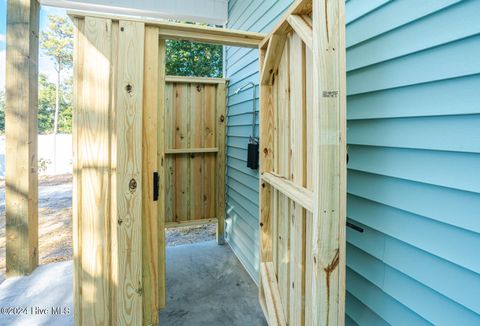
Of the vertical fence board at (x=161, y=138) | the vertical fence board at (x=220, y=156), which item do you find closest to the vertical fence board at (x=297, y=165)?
the vertical fence board at (x=161, y=138)

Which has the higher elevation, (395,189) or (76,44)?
(76,44)

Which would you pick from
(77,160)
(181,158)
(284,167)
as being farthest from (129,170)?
(181,158)

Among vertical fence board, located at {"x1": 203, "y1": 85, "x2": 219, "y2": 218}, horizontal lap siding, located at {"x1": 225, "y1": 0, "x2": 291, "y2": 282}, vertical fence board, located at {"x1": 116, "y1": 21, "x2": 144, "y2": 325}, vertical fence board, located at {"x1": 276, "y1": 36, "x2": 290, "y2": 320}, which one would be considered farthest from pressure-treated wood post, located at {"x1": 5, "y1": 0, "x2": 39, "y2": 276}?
vertical fence board, located at {"x1": 276, "y1": 36, "x2": 290, "y2": 320}

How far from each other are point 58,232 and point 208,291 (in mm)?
3214

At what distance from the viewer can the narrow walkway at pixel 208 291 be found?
223cm

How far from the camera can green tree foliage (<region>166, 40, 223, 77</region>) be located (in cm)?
903

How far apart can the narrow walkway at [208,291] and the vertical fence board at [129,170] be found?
1.68 feet

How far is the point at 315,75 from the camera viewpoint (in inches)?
41.4

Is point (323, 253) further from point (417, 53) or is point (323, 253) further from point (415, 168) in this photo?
point (417, 53)

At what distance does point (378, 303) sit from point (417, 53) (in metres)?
1.09

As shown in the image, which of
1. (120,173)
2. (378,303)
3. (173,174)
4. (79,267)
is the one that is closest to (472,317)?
(378,303)

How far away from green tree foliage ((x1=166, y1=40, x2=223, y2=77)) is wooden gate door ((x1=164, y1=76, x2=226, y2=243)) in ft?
19.4

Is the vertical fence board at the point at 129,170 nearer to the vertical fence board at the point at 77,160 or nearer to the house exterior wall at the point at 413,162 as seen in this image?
the vertical fence board at the point at 77,160

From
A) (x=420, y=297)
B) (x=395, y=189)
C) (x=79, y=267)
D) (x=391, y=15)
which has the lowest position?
(x=79, y=267)
